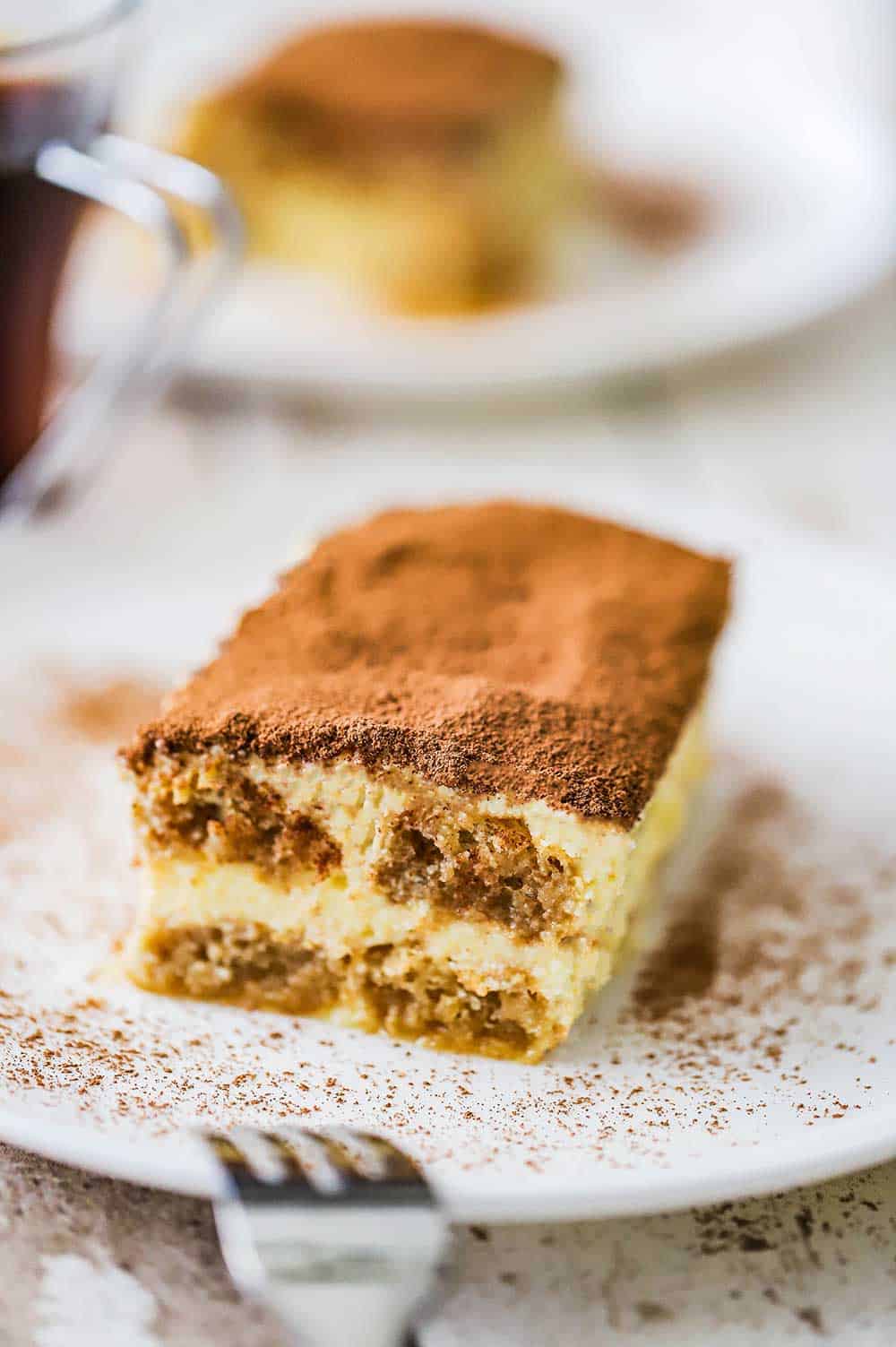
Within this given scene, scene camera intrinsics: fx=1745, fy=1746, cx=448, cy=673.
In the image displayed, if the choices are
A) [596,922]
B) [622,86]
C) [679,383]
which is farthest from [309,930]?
[622,86]

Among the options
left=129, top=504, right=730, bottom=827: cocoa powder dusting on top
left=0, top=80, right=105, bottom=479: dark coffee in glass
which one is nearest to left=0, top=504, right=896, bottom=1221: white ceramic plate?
left=129, top=504, right=730, bottom=827: cocoa powder dusting on top

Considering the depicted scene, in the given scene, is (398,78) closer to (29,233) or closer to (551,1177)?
(29,233)

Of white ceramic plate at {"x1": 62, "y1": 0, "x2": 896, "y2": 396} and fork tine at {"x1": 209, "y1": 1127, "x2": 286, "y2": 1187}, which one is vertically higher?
white ceramic plate at {"x1": 62, "y1": 0, "x2": 896, "y2": 396}

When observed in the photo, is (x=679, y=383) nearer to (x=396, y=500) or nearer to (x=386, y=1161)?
(x=396, y=500)

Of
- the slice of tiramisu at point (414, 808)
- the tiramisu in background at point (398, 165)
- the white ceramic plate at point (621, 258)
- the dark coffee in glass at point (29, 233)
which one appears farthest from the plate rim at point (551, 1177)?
the tiramisu in background at point (398, 165)

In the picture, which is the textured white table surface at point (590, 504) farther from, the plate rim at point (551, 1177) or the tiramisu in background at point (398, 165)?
the tiramisu in background at point (398, 165)

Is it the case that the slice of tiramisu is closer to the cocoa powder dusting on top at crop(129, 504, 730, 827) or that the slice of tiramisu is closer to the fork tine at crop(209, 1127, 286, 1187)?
the cocoa powder dusting on top at crop(129, 504, 730, 827)
